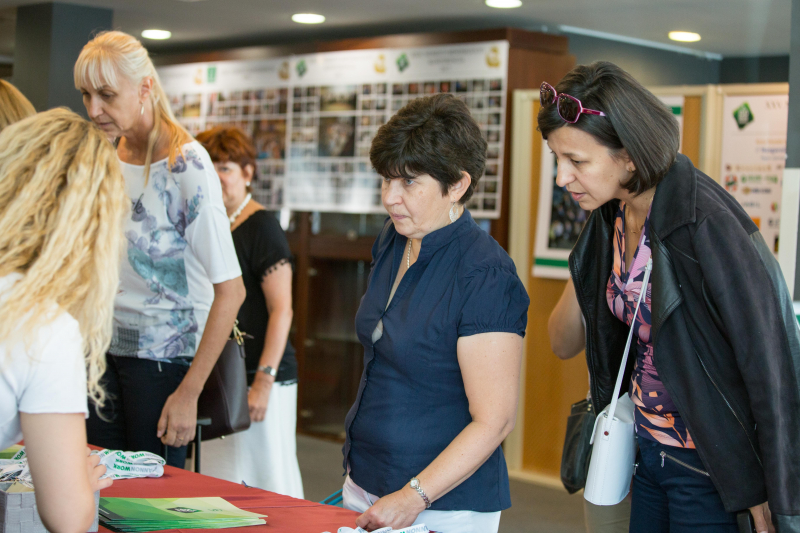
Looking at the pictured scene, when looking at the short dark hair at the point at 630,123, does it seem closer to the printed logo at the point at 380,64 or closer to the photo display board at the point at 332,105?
the photo display board at the point at 332,105

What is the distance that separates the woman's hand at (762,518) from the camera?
1.54 meters

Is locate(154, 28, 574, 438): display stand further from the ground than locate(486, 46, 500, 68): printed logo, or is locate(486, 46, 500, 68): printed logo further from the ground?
locate(486, 46, 500, 68): printed logo

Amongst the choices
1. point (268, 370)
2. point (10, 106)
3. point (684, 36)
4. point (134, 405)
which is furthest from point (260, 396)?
point (684, 36)

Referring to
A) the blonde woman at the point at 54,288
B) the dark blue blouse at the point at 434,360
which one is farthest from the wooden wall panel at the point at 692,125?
the blonde woman at the point at 54,288

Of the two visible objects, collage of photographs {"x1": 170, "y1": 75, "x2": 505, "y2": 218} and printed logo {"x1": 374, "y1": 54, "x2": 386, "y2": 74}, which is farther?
printed logo {"x1": 374, "y1": 54, "x2": 386, "y2": 74}

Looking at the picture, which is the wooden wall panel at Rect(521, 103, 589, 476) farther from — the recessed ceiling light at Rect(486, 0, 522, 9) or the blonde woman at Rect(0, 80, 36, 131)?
the blonde woman at Rect(0, 80, 36, 131)

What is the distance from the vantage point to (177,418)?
2.13m

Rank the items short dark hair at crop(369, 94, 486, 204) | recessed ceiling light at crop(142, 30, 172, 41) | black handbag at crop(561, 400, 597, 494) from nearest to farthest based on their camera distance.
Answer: short dark hair at crop(369, 94, 486, 204), black handbag at crop(561, 400, 597, 494), recessed ceiling light at crop(142, 30, 172, 41)

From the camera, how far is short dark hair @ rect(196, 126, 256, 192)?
10.5 feet

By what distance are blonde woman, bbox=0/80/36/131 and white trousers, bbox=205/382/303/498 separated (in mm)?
1330

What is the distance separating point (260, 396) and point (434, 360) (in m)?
1.52

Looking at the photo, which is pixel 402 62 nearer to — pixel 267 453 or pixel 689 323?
pixel 267 453

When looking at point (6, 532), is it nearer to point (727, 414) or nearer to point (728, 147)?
point (727, 414)

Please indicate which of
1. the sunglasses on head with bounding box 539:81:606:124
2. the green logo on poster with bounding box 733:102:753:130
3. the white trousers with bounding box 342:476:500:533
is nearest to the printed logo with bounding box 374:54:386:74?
the green logo on poster with bounding box 733:102:753:130
